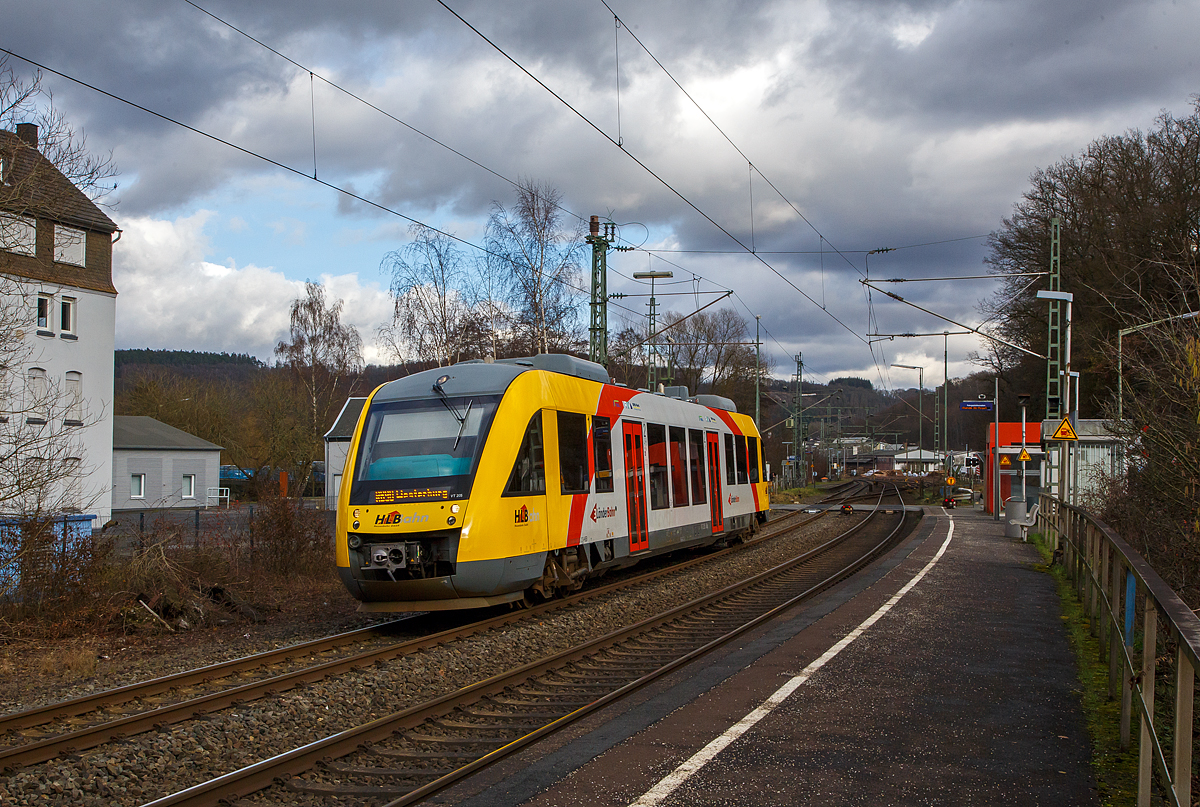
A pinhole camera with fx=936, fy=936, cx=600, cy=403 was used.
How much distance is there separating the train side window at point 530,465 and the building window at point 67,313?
25249 mm

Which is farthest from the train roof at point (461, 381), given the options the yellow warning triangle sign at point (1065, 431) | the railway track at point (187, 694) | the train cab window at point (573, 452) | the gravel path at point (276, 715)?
the yellow warning triangle sign at point (1065, 431)

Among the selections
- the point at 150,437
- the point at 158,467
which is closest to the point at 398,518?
the point at 158,467

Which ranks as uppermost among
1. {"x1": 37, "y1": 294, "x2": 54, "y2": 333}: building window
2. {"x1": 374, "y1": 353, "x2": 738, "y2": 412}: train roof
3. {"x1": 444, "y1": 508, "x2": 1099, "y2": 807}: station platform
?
{"x1": 37, "y1": 294, "x2": 54, "y2": 333}: building window

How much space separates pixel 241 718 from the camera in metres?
7.22

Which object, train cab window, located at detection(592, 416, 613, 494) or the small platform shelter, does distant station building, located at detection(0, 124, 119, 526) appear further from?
the small platform shelter

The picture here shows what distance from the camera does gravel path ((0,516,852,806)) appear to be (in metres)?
5.82

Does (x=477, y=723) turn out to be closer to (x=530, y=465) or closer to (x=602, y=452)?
(x=530, y=465)

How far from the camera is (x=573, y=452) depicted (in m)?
12.9

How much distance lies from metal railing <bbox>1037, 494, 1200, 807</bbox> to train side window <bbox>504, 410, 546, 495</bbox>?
20.4ft

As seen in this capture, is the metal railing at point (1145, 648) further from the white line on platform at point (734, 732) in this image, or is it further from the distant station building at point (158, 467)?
the distant station building at point (158, 467)

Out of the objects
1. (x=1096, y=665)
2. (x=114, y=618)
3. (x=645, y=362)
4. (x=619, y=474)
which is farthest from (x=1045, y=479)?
(x=645, y=362)

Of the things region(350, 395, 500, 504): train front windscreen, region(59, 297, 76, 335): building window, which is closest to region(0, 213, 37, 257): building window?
region(350, 395, 500, 504): train front windscreen

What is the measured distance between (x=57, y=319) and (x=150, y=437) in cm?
1955

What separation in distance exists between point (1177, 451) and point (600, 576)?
955 cm
